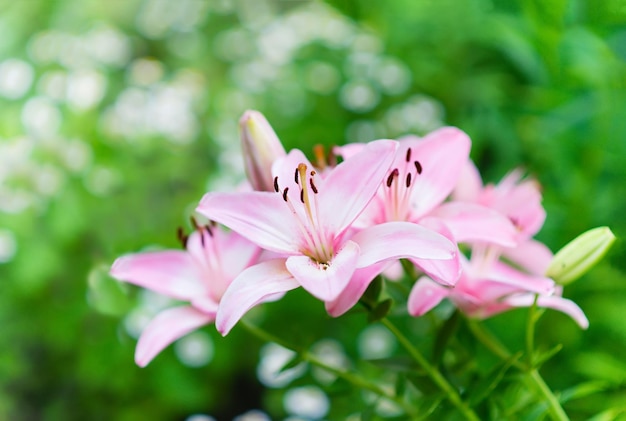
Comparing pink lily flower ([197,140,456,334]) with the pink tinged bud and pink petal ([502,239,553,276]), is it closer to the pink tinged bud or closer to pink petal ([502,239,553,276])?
the pink tinged bud

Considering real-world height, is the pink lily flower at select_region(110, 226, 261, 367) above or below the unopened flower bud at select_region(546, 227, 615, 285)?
below

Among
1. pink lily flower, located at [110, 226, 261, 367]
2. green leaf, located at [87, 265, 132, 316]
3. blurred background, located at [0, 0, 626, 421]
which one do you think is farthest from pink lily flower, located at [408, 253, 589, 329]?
blurred background, located at [0, 0, 626, 421]

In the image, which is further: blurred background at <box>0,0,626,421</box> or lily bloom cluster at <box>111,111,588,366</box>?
blurred background at <box>0,0,626,421</box>

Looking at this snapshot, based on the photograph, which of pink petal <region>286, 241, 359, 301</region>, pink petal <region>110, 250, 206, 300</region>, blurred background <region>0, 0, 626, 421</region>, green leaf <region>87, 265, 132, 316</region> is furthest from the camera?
blurred background <region>0, 0, 626, 421</region>

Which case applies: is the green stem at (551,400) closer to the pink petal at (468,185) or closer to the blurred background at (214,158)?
the pink petal at (468,185)

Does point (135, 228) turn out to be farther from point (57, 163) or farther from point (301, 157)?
point (301, 157)

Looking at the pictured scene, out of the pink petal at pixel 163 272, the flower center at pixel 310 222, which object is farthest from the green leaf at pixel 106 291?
the flower center at pixel 310 222

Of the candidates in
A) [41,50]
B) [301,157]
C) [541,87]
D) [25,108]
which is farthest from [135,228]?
Answer: [301,157]

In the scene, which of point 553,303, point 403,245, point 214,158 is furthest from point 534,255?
point 214,158
